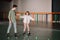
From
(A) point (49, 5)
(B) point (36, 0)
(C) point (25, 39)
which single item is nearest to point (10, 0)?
(B) point (36, 0)

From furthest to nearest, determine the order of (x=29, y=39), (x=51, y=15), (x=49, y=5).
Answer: (x=49, y=5) < (x=51, y=15) < (x=29, y=39)

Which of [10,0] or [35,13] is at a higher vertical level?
[10,0]

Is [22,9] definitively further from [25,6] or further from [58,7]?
[58,7]

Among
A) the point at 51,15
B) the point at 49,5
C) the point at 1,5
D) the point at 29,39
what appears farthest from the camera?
the point at 1,5

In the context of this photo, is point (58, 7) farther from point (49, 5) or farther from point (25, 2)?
point (25, 2)

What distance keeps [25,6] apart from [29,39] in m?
24.6

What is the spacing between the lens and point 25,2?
3581 cm

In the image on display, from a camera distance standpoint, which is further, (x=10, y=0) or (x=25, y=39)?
(x=10, y=0)

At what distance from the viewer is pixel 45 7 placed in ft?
114

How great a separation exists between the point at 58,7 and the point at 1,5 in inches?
398

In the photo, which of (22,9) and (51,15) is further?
Answer: (22,9)

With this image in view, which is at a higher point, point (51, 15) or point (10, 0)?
point (10, 0)

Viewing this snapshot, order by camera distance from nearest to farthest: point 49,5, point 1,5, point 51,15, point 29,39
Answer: point 29,39
point 51,15
point 49,5
point 1,5

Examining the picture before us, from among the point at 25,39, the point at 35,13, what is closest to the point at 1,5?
the point at 35,13
